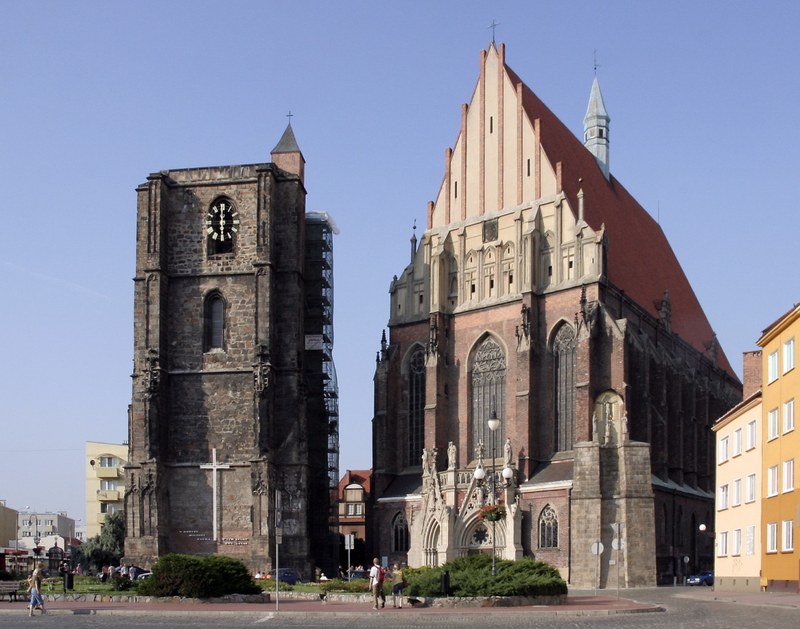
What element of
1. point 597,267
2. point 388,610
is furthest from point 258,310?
point 388,610

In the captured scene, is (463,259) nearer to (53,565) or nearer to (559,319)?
(559,319)

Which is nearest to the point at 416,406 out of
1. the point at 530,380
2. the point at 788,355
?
the point at 530,380

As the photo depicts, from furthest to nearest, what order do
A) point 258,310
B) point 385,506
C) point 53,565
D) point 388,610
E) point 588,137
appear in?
point 588,137, point 53,565, point 385,506, point 258,310, point 388,610

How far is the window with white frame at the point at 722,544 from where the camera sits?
1906 inches

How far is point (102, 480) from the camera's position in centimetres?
10188

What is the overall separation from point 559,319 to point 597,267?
316cm

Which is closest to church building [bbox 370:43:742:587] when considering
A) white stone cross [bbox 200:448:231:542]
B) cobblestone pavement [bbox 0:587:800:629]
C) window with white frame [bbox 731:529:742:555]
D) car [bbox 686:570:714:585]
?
car [bbox 686:570:714:585]

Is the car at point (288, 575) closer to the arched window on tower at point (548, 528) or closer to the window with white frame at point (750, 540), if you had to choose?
the arched window on tower at point (548, 528)

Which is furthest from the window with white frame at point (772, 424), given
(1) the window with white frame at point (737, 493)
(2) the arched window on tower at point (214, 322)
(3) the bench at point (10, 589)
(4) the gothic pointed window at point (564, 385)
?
(2) the arched window on tower at point (214, 322)

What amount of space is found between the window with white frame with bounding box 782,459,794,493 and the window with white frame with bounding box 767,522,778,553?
63.2 inches

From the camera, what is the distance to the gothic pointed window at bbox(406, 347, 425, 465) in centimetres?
6506

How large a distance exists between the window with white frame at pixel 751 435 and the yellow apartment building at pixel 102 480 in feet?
203

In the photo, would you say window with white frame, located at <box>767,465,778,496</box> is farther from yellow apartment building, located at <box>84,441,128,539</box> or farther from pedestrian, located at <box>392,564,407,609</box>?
yellow apartment building, located at <box>84,441,128,539</box>

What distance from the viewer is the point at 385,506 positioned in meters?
63.2
